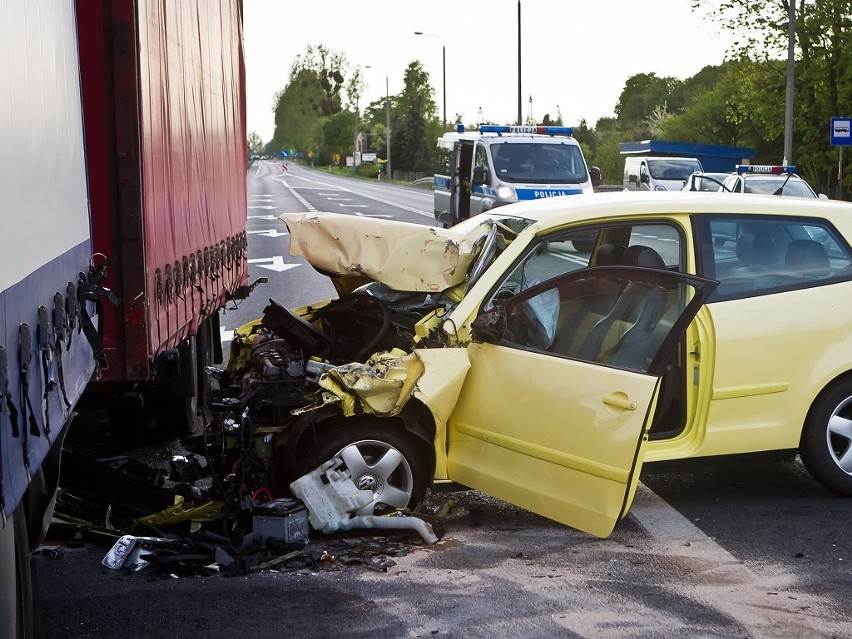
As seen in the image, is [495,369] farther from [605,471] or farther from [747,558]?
[747,558]

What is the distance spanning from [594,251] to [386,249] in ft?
3.94

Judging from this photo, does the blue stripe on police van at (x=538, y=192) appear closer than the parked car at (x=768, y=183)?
No

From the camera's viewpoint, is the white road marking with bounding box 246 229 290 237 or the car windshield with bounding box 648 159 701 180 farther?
the car windshield with bounding box 648 159 701 180

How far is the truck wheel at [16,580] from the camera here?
318cm

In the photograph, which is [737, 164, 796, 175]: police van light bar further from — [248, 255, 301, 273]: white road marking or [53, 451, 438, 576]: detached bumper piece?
[53, 451, 438, 576]: detached bumper piece

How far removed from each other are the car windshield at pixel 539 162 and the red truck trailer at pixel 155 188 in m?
15.8

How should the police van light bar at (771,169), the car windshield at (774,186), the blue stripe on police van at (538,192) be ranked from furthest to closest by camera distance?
the police van light bar at (771,169) < the blue stripe on police van at (538,192) < the car windshield at (774,186)

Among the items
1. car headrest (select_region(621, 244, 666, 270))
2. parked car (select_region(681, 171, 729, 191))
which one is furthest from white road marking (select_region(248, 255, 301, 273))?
car headrest (select_region(621, 244, 666, 270))

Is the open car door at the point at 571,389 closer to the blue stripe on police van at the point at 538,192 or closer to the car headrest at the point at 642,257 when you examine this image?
the car headrest at the point at 642,257

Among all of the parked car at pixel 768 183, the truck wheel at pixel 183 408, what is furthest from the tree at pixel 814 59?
the truck wheel at pixel 183 408

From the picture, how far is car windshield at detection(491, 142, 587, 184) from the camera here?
24031mm

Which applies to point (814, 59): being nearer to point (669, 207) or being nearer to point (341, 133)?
point (669, 207)

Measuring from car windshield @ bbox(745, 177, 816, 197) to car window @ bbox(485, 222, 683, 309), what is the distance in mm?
16633

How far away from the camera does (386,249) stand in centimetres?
653
